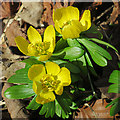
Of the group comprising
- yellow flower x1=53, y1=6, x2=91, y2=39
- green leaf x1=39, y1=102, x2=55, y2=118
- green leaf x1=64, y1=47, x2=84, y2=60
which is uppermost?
yellow flower x1=53, y1=6, x2=91, y2=39

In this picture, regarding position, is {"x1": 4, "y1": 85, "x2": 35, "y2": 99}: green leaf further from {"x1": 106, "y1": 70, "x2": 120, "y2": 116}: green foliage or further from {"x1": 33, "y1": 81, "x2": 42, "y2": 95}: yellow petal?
{"x1": 106, "y1": 70, "x2": 120, "y2": 116}: green foliage

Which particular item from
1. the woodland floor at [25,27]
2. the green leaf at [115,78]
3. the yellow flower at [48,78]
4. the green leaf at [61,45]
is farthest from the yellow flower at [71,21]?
the green leaf at [115,78]

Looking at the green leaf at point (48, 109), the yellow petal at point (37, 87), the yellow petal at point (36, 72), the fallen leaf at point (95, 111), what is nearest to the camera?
the yellow petal at point (37, 87)

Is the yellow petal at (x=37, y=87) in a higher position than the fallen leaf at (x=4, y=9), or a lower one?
lower

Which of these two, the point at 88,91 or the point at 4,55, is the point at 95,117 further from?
the point at 4,55

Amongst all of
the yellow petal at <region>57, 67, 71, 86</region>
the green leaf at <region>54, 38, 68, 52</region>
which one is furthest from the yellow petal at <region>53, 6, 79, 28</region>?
the yellow petal at <region>57, 67, 71, 86</region>

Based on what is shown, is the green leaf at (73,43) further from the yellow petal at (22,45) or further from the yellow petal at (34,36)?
the yellow petal at (22,45)

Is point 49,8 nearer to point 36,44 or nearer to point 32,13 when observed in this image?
point 32,13
